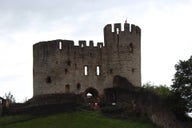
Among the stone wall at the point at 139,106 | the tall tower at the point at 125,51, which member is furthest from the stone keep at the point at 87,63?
the stone wall at the point at 139,106

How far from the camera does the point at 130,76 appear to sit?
80.2 m

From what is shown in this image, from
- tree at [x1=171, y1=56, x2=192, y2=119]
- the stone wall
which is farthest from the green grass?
tree at [x1=171, y1=56, x2=192, y2=119]

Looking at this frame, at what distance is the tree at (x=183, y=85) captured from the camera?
71.9 meters

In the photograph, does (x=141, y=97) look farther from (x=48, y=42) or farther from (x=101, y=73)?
(x=48, y=42)

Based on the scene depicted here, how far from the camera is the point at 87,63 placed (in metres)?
81.2

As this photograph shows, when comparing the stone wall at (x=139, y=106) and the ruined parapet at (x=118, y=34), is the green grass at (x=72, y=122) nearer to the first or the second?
the stone wall at (x=139, y=106)

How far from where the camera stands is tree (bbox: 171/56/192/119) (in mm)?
71938

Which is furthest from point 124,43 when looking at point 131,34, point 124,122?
point 124,122

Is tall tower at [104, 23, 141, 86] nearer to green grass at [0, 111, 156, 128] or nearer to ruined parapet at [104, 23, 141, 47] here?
ruined parapet at [104, 23, 141, 47]

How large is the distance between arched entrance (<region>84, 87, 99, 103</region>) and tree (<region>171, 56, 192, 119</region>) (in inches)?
368

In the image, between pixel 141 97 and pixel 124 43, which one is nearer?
pixel 141 97

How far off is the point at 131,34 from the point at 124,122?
15092mm

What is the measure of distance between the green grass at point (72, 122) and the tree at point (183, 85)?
15.2 ft

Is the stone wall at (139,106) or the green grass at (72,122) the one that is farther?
the stone wall at (139,106)
